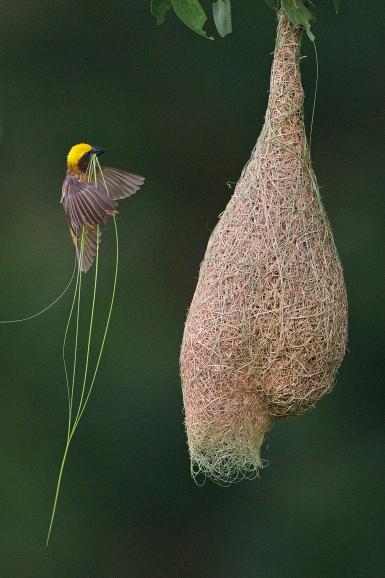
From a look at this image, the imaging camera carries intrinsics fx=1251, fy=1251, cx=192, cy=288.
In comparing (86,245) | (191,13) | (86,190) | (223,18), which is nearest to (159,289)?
(86,245)

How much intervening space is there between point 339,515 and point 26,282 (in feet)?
4.80

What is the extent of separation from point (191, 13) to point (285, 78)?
1.40 feet

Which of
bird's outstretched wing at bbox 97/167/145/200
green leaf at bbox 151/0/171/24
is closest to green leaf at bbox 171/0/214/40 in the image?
green leaf at bbox 151/0/171/24

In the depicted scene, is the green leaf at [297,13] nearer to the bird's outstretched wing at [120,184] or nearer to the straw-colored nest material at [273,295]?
the straw-colored nest material at [273,295]

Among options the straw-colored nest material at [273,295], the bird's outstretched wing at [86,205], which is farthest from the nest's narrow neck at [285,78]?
the bird's outstretched wing at [86,205]

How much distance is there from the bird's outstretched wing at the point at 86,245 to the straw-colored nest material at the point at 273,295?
0.30 m

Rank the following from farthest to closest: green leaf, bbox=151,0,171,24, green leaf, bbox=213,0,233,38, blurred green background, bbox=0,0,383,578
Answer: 1. blurred green background, bbox=0,0,383,578
2. green leaf, bbox=213,0,233,38
3. green leaf, bbox=151,0,171,24

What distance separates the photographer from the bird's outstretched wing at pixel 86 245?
9.70ft

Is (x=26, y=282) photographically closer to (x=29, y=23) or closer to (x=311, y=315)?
(x=29, y=23)

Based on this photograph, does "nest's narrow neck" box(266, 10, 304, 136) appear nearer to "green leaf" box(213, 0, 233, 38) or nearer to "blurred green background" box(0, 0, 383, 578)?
"green leaf" box(213, 0, 233, 38)

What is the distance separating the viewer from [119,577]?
16.1 feet

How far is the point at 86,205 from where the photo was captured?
2.73 metres

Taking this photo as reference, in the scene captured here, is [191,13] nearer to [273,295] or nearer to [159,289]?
[273,295]

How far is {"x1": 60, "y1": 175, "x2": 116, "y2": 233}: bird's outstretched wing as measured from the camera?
8.89 ft
